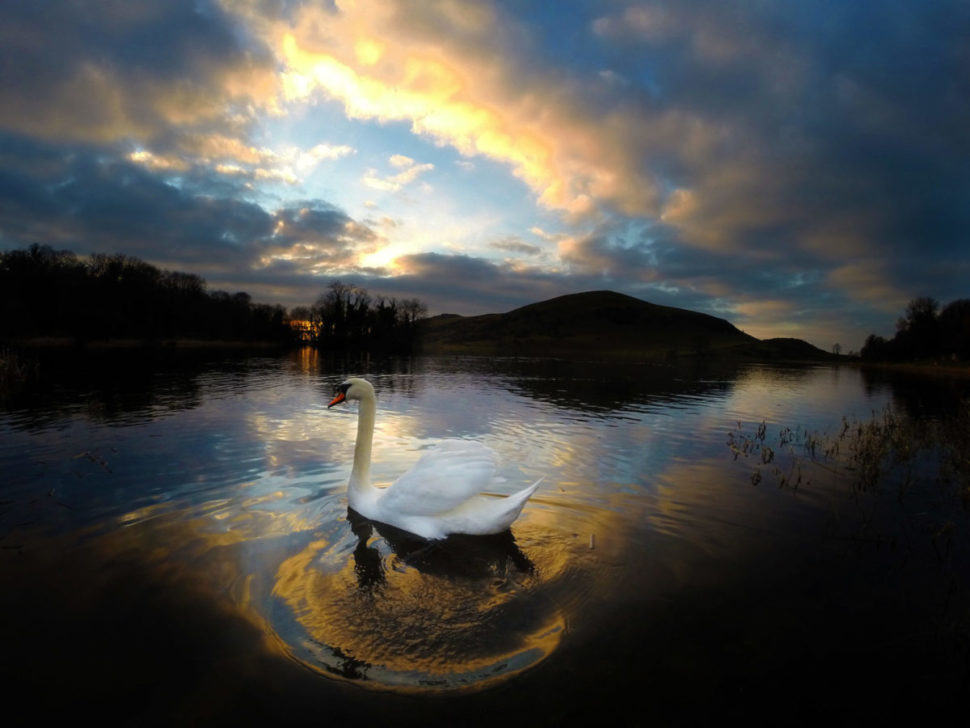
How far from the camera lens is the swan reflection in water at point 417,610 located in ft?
12.0

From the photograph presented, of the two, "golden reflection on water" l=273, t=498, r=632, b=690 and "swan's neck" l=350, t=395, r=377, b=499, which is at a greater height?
"swan's neck" l=350, t=395, r=377, b=499

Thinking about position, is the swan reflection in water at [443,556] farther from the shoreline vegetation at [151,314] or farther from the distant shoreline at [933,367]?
the distant shoreline at [933,367]

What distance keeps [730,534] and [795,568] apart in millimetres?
1093

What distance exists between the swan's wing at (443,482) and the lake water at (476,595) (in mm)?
577

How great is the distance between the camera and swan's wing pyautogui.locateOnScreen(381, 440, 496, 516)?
561cm

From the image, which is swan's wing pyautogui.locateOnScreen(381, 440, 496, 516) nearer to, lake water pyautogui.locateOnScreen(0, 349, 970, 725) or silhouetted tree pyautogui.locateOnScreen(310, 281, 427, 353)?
lake water pyautogui.locateOnScreen(0, 349, 970, 725)

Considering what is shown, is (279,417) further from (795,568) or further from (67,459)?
(795,568)

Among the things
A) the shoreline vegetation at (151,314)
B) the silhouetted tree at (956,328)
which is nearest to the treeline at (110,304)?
the shoreline vegetation at (151,314)

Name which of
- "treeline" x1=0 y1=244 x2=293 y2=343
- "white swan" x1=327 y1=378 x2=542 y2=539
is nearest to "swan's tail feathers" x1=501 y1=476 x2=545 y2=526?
"white swan" x1=327 y1=378 x2=542 y2=539

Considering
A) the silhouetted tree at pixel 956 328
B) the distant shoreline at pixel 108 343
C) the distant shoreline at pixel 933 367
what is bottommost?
the distant shoreline at pixel 108 343

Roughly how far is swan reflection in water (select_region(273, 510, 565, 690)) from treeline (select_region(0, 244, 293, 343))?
7397 cm

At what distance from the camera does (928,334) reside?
84.9m

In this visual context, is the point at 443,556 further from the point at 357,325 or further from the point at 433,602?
the point at 357,325

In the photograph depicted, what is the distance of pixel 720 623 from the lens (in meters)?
4.46
